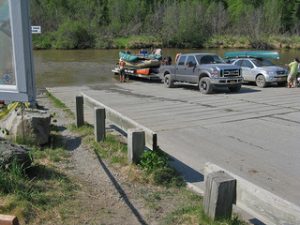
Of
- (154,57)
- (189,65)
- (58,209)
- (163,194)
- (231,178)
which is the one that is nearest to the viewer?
(231,178)

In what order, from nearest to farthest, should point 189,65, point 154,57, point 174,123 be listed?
point 174,123
point 189,65
point 154,57

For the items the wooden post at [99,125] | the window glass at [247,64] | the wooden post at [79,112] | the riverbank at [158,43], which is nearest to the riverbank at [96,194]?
the wooden post at [99,125]

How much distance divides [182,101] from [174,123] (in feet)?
16.9

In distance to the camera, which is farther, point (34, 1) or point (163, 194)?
point (34, 1)

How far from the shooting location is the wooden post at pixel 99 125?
7.82 metres

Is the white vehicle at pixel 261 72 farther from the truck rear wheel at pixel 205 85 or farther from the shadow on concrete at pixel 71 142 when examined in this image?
the shadow on concrete at pixel 71 142

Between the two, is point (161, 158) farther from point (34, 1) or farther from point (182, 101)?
point (34, 1)

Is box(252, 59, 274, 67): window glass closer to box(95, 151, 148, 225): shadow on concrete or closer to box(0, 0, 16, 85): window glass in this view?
box(95, 151, 148, 225): shadow on concrete

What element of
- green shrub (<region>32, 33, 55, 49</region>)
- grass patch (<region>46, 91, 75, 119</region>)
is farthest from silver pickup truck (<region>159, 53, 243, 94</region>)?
green shrub (<region>32, 33, 55, 49</region>)

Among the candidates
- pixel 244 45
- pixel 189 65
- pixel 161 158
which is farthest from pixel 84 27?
pixel 161 158

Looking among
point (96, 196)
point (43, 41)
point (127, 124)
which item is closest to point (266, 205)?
point (96, 196)

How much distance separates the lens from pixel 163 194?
546 cm

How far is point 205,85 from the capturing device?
786 inches

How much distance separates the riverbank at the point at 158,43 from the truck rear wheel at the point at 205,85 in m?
56.0
